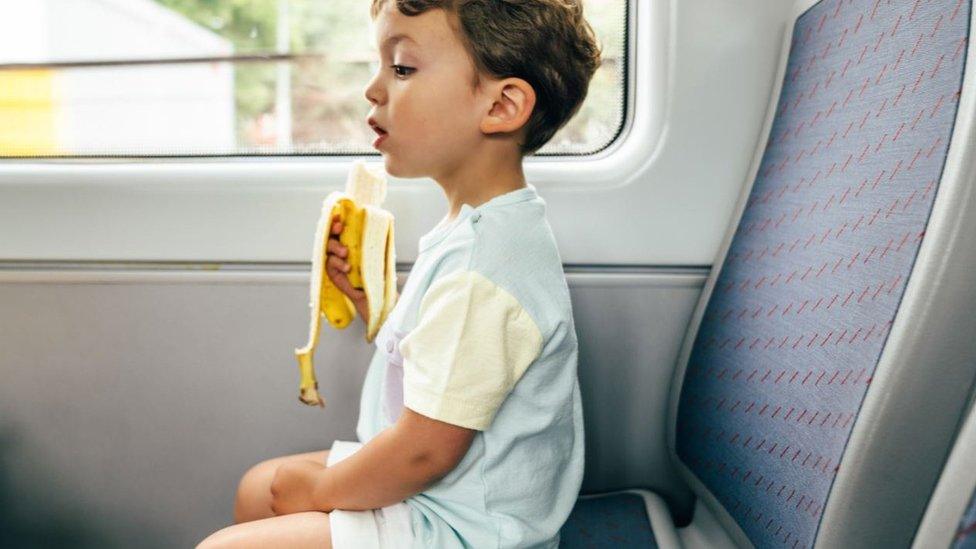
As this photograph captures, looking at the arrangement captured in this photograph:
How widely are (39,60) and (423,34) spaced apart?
3.10 ft

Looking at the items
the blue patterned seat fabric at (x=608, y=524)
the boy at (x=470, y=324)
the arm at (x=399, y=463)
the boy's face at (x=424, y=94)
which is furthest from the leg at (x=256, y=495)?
the boy's face at (x=424, y=94)

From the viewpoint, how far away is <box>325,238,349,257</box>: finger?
1074mm

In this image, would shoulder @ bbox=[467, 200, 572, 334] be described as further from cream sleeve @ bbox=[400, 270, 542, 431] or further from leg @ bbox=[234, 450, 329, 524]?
leg @ bbox=[234, 450, 329, 524]

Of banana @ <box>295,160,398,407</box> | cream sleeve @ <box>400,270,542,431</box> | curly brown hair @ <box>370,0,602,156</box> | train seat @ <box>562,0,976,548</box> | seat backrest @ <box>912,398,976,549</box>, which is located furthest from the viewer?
banana @ <box>295,160,398,407</box>

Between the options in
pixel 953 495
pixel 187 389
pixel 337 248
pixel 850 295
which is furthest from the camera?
pixel 187 389

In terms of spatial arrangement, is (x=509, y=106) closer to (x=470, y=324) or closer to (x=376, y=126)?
(x=376, y=126)

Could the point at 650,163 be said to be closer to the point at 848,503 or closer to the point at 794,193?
the point at 794,193

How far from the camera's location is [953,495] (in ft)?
1.87

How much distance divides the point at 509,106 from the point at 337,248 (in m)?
0.33

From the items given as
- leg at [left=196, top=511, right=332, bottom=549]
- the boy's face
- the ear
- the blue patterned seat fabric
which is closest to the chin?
the boy's face

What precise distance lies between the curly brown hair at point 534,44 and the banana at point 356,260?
24cm

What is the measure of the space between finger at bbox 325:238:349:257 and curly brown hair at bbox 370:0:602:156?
0.29 meters

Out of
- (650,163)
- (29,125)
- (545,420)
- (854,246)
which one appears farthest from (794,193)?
(29,125)

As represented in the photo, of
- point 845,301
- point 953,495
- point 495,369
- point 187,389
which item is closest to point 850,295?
point 845,301
